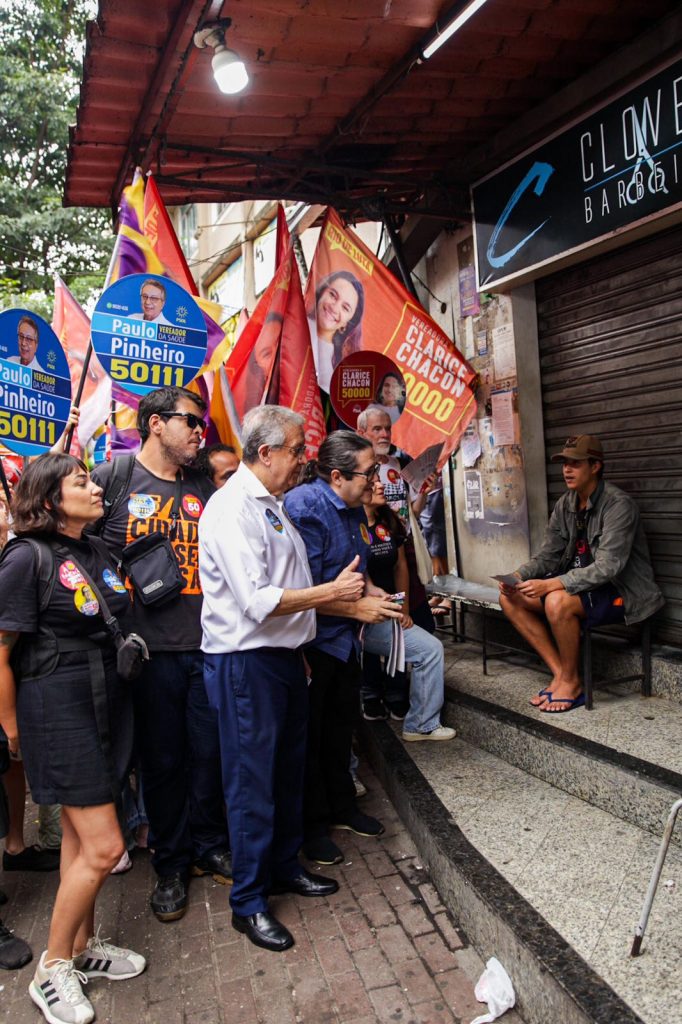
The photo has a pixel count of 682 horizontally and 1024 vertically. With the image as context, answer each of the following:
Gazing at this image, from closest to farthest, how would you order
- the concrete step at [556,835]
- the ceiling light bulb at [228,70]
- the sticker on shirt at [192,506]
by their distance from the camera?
the concrete step at [556,835], the sticker on shirt at [192,506], the ceiling light bulb at [228,70]

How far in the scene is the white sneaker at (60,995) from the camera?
9.16 feet

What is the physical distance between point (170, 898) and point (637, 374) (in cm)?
403

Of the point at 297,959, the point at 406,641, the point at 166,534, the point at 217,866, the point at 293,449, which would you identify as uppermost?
the point at 293,449

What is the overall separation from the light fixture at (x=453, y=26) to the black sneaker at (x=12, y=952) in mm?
4818

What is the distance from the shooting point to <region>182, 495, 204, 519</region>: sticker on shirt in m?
3.65

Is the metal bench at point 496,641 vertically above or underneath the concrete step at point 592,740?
above

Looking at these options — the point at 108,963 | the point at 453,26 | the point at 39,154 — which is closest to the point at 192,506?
the point at 108,963

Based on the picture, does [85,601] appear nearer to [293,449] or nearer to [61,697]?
[61,697]

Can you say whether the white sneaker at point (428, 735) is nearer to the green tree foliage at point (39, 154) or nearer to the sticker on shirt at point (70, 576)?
the sticker on shirt at point (70, 576)

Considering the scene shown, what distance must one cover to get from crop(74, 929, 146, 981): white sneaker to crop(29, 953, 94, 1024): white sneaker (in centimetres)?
16

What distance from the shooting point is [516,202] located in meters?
5.48

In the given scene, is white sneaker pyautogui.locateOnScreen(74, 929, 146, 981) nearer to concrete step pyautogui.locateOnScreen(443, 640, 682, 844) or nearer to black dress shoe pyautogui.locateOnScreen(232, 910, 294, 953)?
black dress shoe pyautogui.locateOnScreen(232, 910, 294, 953)

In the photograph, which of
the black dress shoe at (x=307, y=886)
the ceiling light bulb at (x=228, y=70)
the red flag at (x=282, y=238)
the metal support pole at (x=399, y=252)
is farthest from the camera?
the metal support pole at (x=399, y=252)

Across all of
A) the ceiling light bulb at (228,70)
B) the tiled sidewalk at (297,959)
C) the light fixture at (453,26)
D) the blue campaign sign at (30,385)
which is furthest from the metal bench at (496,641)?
the ceiling light bulb at (228,70)
